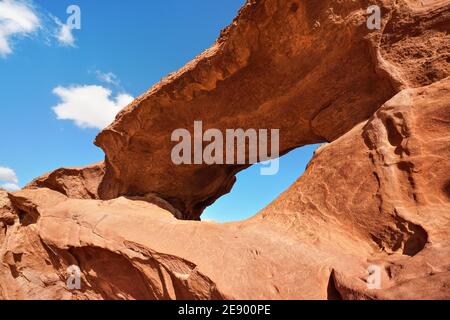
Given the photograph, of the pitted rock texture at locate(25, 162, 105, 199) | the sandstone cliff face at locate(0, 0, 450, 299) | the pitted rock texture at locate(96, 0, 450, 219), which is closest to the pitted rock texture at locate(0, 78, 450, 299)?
the sandstone cliff face at locate(0, 0, 450, 299)

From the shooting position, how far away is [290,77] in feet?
14.8

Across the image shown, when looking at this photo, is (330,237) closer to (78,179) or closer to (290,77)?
(290,77)

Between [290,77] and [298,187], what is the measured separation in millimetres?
1884

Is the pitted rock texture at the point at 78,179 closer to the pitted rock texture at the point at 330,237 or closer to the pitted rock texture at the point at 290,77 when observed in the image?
the pitted rock texture at the point at 290,77

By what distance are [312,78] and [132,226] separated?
3.22m

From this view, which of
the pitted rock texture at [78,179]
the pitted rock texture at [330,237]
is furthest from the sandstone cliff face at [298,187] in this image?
the pitted rock texture at [78,179]

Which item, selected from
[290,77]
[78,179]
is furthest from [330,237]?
[78,179]

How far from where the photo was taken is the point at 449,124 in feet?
8.70

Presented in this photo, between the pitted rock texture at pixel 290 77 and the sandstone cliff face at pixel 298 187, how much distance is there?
2 cm

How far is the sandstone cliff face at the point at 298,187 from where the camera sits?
8.10ft

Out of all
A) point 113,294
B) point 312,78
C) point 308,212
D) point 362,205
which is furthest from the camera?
point 312,78

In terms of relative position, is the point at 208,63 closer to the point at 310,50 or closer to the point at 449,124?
the point at 310,50

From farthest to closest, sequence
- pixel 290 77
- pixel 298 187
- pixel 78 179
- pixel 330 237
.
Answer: pixel 78 179
pixel 290 77
pixel 298 187
pixel 330 237

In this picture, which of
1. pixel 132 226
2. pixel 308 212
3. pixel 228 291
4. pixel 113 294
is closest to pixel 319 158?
pixel 308 212
